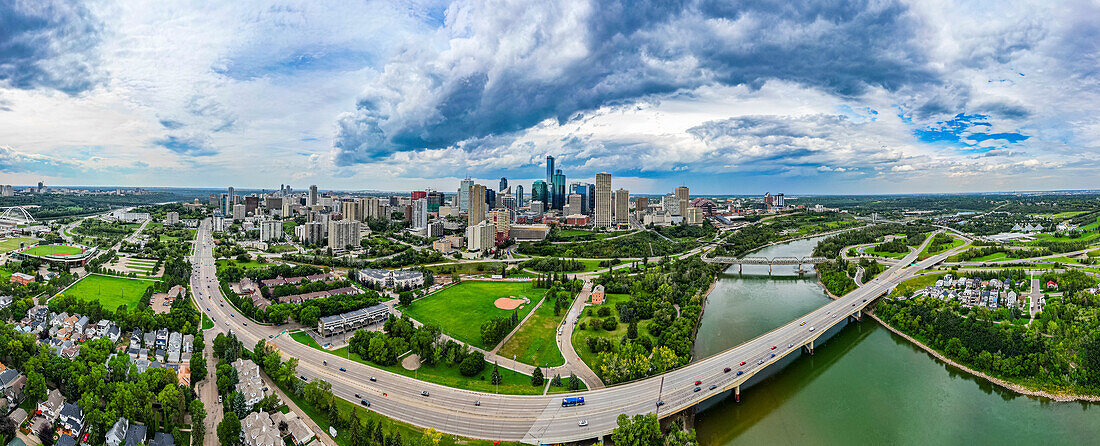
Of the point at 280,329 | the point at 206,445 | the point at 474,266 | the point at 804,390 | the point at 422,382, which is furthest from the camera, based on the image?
the point at 474,266

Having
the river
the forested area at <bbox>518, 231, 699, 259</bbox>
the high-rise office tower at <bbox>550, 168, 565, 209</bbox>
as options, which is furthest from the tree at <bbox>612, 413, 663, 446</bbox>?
the high-rise office tower at <bbox>550, 168, 565, 209</bbox>

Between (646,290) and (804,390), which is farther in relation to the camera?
(646,290)

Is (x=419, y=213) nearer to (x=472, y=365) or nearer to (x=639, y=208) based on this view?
(x=639, y=208)

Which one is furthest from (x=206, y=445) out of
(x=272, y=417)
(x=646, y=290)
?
(x=646, y=290)

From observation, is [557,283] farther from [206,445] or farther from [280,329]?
[206,445]

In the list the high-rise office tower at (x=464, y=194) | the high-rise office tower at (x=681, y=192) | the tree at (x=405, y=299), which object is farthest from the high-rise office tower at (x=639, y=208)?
the tree at (x=405, y=299)

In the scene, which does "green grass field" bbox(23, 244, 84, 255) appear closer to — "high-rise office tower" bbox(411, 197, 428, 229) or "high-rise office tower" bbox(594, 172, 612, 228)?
"high-rise office tower" bbox(411, 197, 428, 229)

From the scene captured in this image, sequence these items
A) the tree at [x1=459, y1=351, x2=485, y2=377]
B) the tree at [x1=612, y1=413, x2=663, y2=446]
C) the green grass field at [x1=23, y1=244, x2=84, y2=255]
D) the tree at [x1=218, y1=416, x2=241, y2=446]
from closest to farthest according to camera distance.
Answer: the tree at [x1=218, y1=416, x2=241, y2=446]
the tree at [x1=612, y1=413, x2=663, y2=446]
the tree at [x1=459, y1=351, x2=485, y2=377]
the green grass field at [x1=23, y1=244, x2=84, y2=255]
